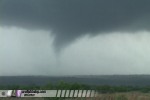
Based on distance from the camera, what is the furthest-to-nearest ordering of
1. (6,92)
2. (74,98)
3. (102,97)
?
(6,92)
(74,98)
(102,97)

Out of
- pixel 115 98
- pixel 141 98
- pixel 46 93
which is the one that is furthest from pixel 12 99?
pixel 141 98

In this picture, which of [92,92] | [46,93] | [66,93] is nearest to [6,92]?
[46,93]

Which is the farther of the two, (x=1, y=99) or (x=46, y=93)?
(x=46, y=93)

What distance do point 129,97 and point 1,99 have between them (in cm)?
1054

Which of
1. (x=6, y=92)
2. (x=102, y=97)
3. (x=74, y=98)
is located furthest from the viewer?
(x=6, y=92)

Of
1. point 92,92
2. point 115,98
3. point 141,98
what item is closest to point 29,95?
point 92,92

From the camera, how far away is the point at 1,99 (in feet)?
95.0

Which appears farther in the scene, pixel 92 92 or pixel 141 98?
pixel 92 92

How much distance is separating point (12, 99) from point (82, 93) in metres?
6.00

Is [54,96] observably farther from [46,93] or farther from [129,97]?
[129,97]

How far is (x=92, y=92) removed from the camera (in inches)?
1206

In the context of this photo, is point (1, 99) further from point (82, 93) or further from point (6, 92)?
point (82, 93)

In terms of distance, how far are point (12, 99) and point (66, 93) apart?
469cm

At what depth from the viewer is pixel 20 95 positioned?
31.1 meters
